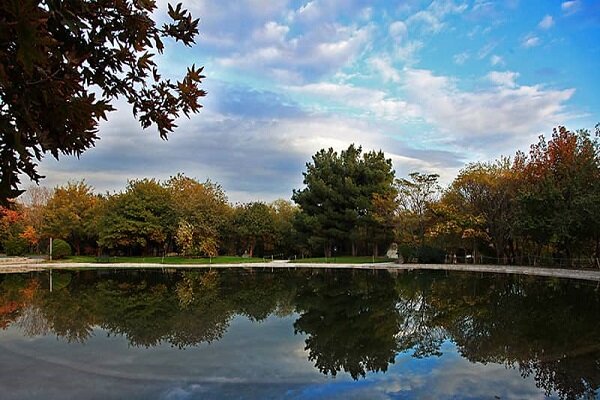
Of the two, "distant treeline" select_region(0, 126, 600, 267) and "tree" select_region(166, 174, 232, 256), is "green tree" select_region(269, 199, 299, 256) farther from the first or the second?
"tree" select_region(166, 174, 232, 256)

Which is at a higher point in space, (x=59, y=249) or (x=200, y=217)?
(x=200, y=217)

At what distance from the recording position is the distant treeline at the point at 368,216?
24547mm

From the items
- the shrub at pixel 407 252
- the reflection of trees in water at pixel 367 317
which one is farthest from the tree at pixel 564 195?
the shrub at pixel 407 252

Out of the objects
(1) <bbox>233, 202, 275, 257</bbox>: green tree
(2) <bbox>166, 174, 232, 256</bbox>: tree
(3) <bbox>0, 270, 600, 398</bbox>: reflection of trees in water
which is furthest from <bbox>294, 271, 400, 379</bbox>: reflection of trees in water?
(1) <bbox>233, 202, 275, 257</bbox>: green tree

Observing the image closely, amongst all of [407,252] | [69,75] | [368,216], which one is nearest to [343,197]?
[368,216]

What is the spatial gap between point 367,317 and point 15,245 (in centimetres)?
4216

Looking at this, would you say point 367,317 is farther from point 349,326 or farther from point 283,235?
point 283,235

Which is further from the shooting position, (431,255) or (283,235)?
(283,235)

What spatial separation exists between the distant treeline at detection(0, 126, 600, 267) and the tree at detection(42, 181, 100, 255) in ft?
0.33

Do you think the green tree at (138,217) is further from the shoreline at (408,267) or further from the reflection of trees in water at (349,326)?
the reflection of trees in water at (349,326)

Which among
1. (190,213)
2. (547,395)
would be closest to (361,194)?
(190,213)

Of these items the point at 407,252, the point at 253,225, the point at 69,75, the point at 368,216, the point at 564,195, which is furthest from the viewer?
the point at 253,225

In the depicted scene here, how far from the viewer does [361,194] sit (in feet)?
123

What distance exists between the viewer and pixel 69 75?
2672mm
